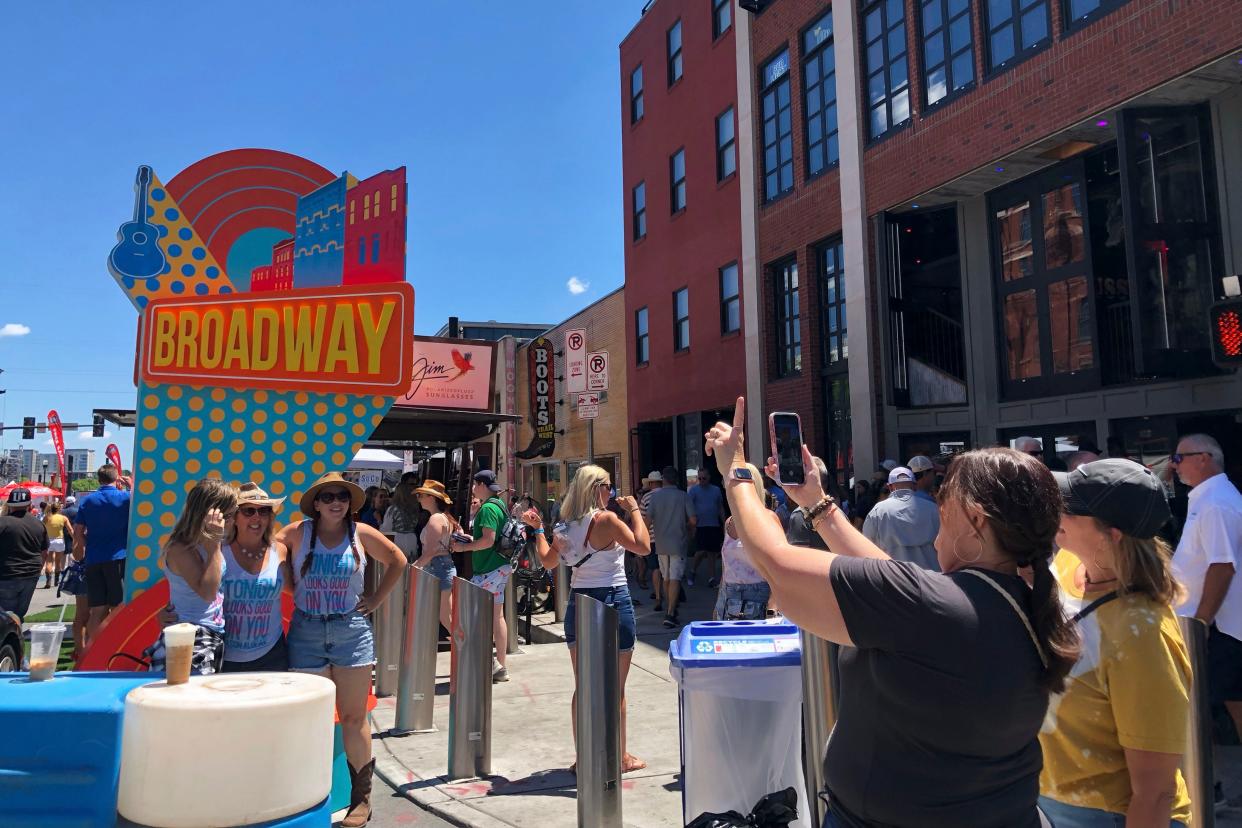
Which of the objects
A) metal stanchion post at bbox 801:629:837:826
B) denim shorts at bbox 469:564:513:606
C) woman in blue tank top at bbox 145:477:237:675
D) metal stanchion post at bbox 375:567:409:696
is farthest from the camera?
denim shorts at bbox 469:564:513:606

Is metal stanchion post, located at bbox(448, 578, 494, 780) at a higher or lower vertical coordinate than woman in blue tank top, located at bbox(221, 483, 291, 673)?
lower

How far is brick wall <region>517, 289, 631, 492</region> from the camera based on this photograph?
21219mm

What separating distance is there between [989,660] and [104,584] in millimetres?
8799

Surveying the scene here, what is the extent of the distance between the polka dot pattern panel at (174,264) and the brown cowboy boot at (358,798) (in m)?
3.62

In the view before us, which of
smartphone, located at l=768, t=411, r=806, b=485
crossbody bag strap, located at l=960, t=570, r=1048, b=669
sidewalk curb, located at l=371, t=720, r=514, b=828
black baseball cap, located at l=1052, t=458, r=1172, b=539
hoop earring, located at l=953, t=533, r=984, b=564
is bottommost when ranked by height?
sidewalk curb, located at l=371, t=720, r=514, b=828

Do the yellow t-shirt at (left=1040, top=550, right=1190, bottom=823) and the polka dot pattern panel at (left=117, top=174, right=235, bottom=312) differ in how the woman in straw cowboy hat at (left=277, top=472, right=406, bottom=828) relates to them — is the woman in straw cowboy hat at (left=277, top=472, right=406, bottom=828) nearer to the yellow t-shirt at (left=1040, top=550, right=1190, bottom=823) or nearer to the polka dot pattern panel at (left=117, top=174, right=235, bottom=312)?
the polka dot pattern panel at (left=117, top=174, right=235, bottom=312)

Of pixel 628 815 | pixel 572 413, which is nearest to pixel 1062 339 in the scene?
pixel 628 815

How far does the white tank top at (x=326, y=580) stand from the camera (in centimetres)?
457

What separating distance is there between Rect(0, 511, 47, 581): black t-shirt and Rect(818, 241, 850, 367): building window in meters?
10.9

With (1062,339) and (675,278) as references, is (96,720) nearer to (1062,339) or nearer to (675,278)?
(1062,339)

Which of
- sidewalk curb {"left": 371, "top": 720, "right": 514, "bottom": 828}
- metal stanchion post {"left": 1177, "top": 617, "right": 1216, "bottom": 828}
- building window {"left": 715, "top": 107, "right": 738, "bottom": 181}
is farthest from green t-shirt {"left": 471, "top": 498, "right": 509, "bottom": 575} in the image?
building window {"left": 715, "top": 107, "right": 738, "bottom": 181}

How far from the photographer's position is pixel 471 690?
5.45 metres

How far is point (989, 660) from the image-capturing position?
1.81 metres

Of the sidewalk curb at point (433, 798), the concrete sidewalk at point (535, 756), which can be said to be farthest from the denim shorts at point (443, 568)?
the sidewalk curb at point (433, 798)
